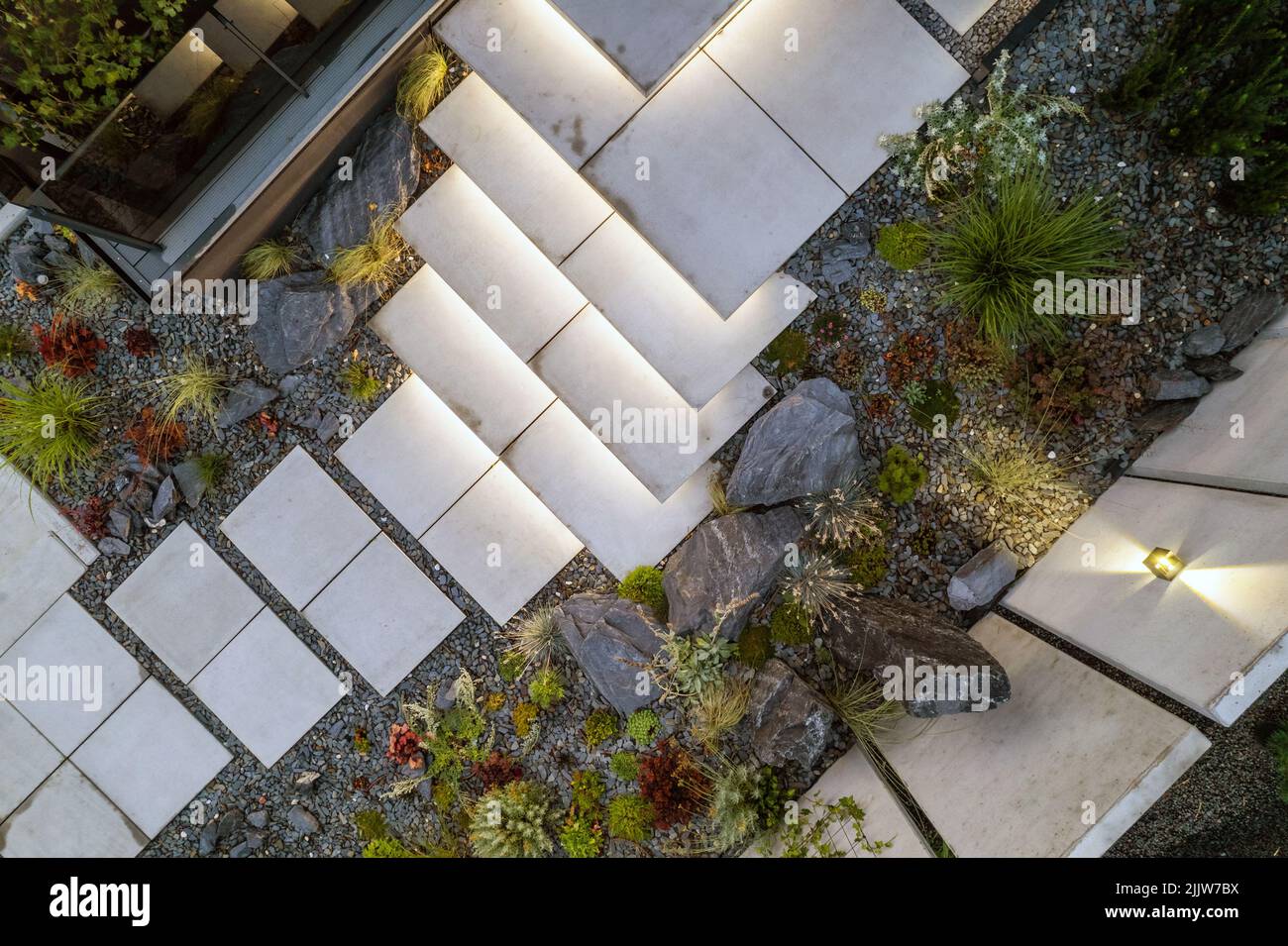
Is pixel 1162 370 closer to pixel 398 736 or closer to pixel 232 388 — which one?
pixel 398 736

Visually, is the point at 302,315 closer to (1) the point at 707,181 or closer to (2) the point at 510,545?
(2) the point at 510,545

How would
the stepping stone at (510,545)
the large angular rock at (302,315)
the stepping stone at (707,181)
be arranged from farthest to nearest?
the stepping stone at (510,545) → the large angular rock at (302,315) → the stepping stone at (707,181)

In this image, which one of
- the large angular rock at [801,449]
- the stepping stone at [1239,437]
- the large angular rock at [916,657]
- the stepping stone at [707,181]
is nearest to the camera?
the stepping stone at [1239,437]

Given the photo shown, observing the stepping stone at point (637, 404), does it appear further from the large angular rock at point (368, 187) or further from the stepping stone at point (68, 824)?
the stepping stone at point (68, 824)

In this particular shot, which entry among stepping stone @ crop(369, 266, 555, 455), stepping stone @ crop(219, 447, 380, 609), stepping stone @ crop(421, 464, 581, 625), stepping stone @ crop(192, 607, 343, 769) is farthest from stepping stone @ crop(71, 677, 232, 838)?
stepping stone @ crop(369, 266, 555, 455)

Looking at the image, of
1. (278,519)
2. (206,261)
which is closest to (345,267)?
(206,261)

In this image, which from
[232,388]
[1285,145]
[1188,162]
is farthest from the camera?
[232,388]

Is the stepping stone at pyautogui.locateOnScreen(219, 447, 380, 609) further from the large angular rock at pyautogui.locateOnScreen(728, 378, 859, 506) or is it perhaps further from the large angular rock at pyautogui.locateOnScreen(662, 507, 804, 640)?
the large angular rock at pyautogui.locateOnScreen(728, 378, 859, 506)

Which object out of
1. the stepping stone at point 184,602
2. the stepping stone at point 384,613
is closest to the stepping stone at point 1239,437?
the stepping stone at point 384,613
